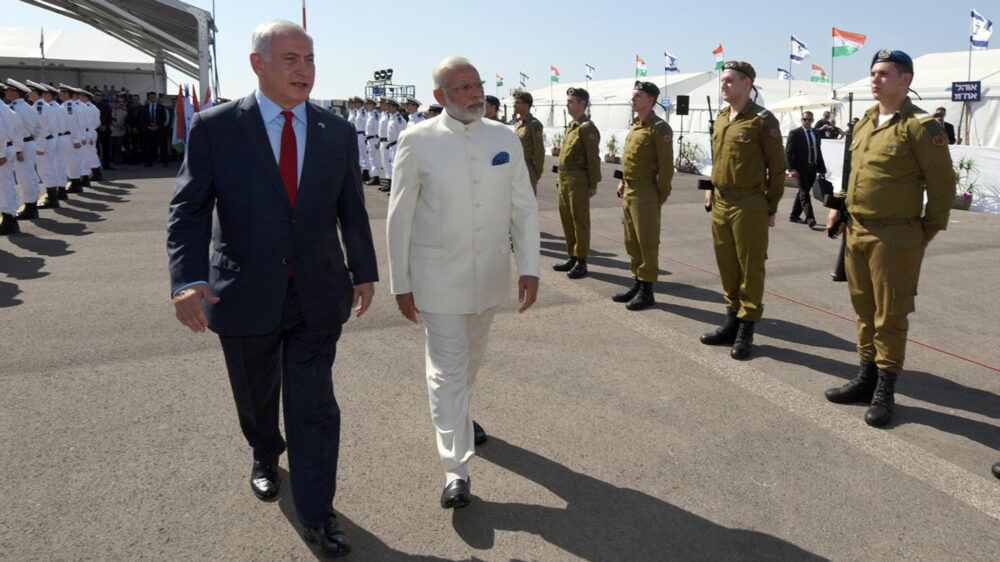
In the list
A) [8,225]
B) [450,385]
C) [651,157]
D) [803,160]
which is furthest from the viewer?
A: [803,160]

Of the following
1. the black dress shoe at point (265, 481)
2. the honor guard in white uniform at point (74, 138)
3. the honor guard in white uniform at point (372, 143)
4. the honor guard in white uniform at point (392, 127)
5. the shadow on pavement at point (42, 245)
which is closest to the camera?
the black dress shoe at point (265, 481)

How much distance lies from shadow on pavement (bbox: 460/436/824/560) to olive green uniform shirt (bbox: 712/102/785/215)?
289cm

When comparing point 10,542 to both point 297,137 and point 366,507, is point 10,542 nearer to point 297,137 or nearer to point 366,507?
point 366,507

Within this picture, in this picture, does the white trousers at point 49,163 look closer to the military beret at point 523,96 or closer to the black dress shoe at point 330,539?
the military beret at point 523,96

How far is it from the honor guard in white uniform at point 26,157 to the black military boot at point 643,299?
9839mm

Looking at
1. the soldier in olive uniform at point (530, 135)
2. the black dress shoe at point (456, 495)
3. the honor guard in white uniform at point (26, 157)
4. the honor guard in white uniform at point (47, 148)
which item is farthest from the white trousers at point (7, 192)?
the black dress shoe at point (456, 495)

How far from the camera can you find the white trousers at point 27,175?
1099 cm

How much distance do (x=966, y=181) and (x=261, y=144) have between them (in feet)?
51.4

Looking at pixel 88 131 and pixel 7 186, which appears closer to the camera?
pixel 7 186

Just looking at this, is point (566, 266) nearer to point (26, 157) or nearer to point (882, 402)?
point (882, 402)

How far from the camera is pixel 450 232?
3.14 metres

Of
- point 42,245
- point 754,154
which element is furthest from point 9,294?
point 754,154

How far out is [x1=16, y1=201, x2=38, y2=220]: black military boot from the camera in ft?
36.4

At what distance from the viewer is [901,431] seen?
3.96 m
